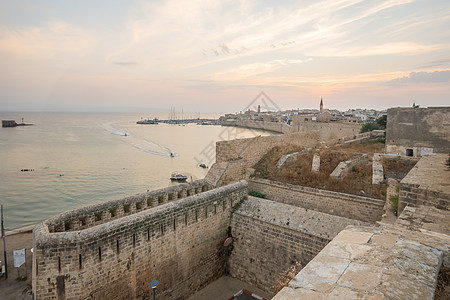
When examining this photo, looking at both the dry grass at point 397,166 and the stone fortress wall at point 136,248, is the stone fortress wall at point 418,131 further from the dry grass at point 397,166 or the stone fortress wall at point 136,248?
the stone fortress wall at point 136,248

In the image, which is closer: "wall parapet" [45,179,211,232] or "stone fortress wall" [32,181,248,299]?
"stone fortress wall" [32,181,248,299]

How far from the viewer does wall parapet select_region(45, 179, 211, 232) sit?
698 cm

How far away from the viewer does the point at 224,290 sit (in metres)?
9.26

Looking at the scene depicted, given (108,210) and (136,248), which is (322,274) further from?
(108,210)

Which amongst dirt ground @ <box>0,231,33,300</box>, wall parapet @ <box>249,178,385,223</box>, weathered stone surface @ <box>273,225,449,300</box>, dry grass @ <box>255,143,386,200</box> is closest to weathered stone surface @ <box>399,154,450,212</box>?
wall parapet @ <box>249,178,385,223</box>

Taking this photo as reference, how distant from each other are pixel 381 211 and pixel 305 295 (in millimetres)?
9800

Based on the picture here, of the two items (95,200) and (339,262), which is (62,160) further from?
(339,262)

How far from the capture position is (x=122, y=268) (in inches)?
265

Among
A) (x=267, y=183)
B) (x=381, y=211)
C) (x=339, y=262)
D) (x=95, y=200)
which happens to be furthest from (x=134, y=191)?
(x=339, y=262)

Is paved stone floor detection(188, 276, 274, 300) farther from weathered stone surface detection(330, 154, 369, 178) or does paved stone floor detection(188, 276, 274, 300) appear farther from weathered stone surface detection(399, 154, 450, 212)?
weathered stone surface detection(330, 154, 369, 178)

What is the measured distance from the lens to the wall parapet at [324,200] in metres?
10.5

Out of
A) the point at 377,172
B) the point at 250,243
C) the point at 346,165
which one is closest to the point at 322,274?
the point at 250,243

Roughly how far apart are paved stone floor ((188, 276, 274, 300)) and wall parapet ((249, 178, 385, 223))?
15.0ft

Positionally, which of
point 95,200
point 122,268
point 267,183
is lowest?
point 95,200
